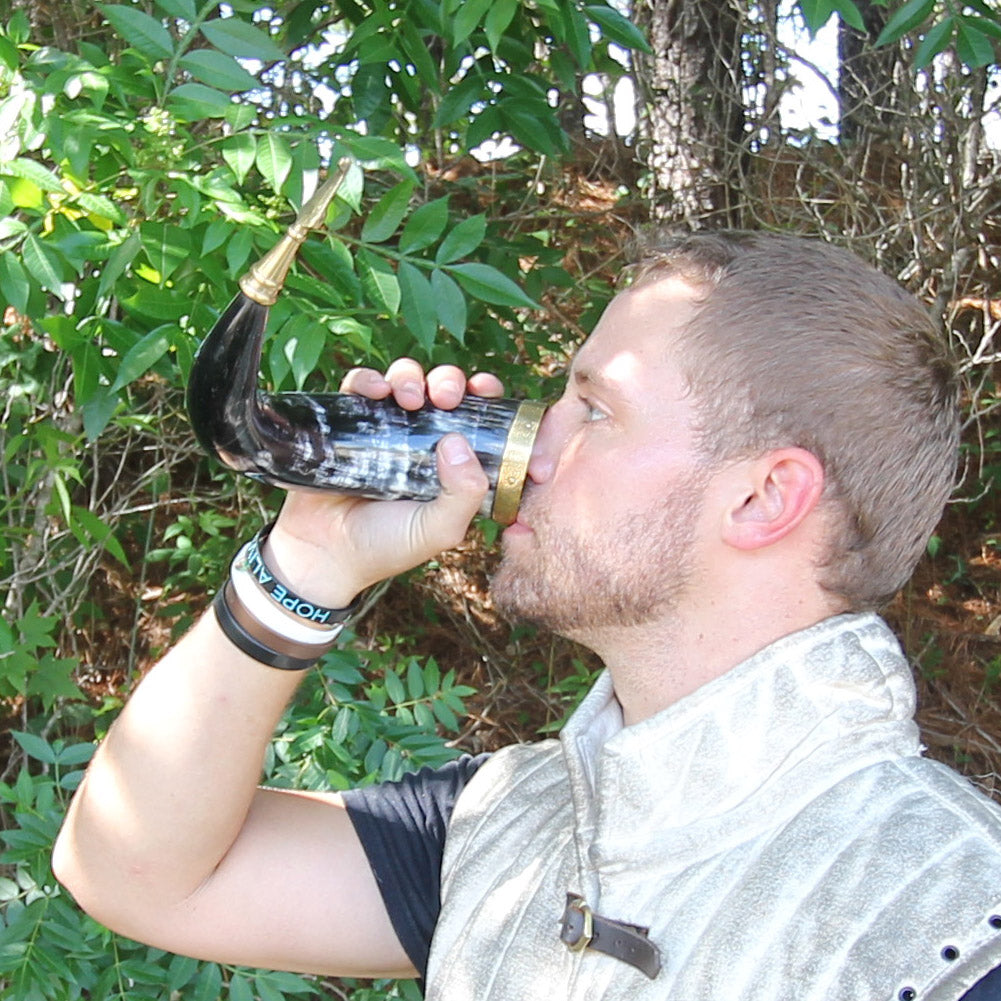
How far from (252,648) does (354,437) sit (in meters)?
0.33

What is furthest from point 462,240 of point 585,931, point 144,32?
point 585,931

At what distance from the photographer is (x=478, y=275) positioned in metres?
2.48

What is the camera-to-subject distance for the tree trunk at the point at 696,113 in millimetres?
4789

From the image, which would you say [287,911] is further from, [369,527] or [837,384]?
[837,384]

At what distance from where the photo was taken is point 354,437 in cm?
179

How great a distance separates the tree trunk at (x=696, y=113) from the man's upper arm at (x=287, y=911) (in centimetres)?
335

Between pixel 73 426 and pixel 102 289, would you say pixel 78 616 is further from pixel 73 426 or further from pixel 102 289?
pixel 102 289

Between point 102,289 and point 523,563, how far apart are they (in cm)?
98

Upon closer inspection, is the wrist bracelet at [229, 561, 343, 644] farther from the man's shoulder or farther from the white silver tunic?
the man's shoulder

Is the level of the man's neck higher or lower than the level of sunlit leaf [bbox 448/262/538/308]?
lower

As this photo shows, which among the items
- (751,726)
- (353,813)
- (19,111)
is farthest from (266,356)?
(751,726)

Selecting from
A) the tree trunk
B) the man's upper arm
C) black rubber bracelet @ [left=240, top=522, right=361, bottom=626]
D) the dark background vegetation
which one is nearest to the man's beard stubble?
black rubber bracelet @ [left=240, top=522, right=361, bottom=626]

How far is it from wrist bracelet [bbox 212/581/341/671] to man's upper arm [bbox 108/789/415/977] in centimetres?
28

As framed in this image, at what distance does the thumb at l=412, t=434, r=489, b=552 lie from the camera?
1740 millimetres
